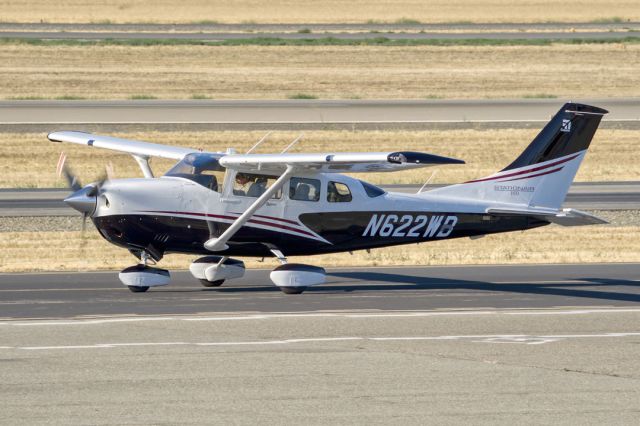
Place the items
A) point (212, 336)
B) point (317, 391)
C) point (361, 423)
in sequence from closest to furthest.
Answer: point (361, 423), point (317, 391), point (212, 336)

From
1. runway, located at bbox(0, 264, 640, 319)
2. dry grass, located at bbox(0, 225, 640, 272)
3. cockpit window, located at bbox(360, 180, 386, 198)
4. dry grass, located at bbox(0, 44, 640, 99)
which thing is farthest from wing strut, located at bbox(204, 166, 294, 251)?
dry grass, located at bbox(0, 44, 640, 99)

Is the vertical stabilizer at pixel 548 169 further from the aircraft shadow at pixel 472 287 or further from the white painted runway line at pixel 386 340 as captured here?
the white painted runway line at pixel 386 340

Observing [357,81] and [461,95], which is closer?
[461,95]

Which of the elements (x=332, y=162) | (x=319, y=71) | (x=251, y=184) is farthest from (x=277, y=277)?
(x=319, y=71)

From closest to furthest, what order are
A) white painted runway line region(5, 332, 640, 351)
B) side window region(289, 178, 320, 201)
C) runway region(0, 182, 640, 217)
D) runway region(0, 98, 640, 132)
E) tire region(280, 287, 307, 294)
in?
white painted runway line region(5, 332, 640, 351) → tire region(280, 287, 307, 294) → side window region(289, 178, 320, 201) → runway region(0, 182, 640, 217) → runway region(0, 98, 640, 132)

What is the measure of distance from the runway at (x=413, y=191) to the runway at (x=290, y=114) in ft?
30.9

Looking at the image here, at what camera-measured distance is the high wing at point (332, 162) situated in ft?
52.4

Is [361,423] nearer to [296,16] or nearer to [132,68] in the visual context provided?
[132,68]

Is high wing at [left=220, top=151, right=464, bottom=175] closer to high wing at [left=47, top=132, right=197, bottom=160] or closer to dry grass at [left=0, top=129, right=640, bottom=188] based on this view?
high wing at [left=47, top=132, right=197, bottom=160]

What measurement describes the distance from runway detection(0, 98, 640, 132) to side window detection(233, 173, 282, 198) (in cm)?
2320

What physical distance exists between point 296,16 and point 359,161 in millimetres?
74189

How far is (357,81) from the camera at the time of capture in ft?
179

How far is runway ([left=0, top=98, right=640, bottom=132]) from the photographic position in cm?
4206

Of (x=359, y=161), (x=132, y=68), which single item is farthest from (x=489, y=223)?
(x=132, y=68)
